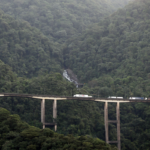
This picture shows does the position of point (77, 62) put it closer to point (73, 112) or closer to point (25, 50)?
point (25, 50)

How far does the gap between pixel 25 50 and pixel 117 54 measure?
3154cm

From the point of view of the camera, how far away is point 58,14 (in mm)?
165875

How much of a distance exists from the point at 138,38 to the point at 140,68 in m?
16.1

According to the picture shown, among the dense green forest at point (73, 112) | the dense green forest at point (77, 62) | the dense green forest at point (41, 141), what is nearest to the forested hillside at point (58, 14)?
the dense green forest at point (77, 62)

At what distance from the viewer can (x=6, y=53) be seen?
110938mm

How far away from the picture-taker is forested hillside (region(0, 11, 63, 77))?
112 meters

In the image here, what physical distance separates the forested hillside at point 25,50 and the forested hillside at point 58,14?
25381 mm

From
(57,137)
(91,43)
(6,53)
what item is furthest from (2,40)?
(57,137)

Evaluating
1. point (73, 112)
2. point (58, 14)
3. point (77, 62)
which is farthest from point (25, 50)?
point (58, 14)

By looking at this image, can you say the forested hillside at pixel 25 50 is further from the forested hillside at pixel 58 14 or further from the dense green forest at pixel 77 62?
the forested hillside at pixel 58 14

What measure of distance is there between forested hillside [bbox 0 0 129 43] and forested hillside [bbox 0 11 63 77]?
2538 centimetres

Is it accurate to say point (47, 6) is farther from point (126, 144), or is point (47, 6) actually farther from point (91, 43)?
point (126, 144)

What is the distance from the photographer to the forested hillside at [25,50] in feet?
366

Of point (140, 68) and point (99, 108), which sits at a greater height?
point (140, 68)
